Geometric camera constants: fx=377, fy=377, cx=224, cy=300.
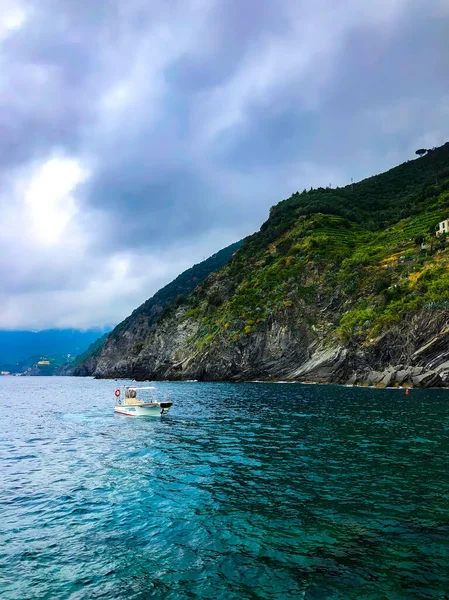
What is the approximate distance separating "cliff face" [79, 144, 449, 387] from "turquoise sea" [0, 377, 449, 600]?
1839 inches

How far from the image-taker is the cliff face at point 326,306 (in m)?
75.6

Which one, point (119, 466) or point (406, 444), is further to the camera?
point (406, 444)

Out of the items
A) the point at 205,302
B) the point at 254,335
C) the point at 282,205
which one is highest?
the point at 282,205

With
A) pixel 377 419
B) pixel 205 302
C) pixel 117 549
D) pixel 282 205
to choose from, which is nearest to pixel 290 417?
pixel 377 419

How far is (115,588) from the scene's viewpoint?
1057 centimetres

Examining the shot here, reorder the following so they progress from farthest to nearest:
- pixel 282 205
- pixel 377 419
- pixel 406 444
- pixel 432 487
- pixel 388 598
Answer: pixel 282 205 < pixel 377 419 < pixel 406 444 < pixel 432 487 < pixel 388 598

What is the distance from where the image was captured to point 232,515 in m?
15.6

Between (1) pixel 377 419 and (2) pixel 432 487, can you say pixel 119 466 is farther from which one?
(1) pixel 377 419

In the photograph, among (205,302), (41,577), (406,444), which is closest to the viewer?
(41,577)

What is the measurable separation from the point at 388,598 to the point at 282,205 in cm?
19236

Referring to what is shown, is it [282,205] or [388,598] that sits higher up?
[282,205]

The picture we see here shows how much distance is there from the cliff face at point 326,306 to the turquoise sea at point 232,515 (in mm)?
46702

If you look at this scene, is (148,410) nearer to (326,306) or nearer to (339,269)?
(326,306)

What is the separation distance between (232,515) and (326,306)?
9548cm
